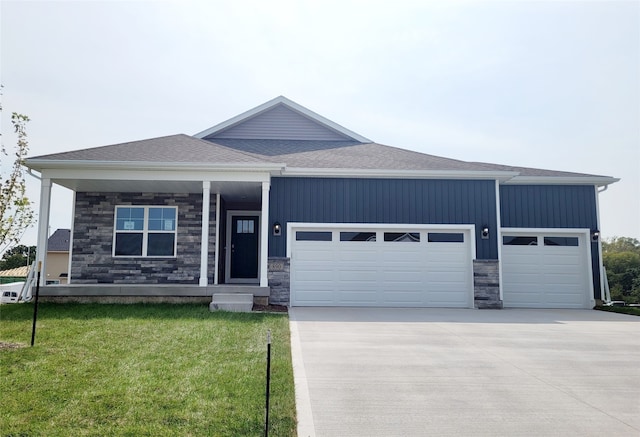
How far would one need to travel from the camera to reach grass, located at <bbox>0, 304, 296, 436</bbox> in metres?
3.49

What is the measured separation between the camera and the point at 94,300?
10.1 metres

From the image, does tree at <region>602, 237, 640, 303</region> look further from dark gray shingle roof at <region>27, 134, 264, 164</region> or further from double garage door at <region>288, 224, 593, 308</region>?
dark gray shingle roof at <region>27, 134, 264, 164</region>

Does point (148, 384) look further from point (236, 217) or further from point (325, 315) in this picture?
point (236, 217)

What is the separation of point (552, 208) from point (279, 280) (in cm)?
797

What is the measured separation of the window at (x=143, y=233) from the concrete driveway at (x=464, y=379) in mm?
5380

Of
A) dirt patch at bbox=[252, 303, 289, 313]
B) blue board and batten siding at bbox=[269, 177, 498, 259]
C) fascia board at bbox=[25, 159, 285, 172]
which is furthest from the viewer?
blue board and batten siding at bbox=[269, 177, 498, 259]

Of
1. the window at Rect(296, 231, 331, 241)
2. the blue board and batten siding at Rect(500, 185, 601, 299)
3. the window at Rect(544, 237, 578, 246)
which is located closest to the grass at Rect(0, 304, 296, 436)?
the window at Rect(296, 231, 331, 241)

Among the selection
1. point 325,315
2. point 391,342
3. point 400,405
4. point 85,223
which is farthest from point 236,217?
point 400,405

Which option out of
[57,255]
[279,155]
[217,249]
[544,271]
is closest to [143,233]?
[217,249]

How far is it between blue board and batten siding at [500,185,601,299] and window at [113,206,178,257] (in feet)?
30.6

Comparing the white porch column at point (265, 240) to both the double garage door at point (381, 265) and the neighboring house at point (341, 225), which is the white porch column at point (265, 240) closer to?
the neighboring house at point (341, 225)

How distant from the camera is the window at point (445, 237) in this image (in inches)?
462

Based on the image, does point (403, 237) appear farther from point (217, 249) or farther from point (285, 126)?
point (285, 126)

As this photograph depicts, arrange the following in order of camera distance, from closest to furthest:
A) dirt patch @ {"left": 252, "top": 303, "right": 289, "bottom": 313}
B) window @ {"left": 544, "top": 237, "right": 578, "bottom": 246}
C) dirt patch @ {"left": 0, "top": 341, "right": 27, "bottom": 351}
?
dirt patch @ {"left": 0, "top": 341, "right": 27, "bottom": 351}, dirt patch @ {"left": 252, "top": 303, "right": 289, "bottom": 313}, window @ {"left": 544, "top": 237, "right": 578, "bottom": 246}
